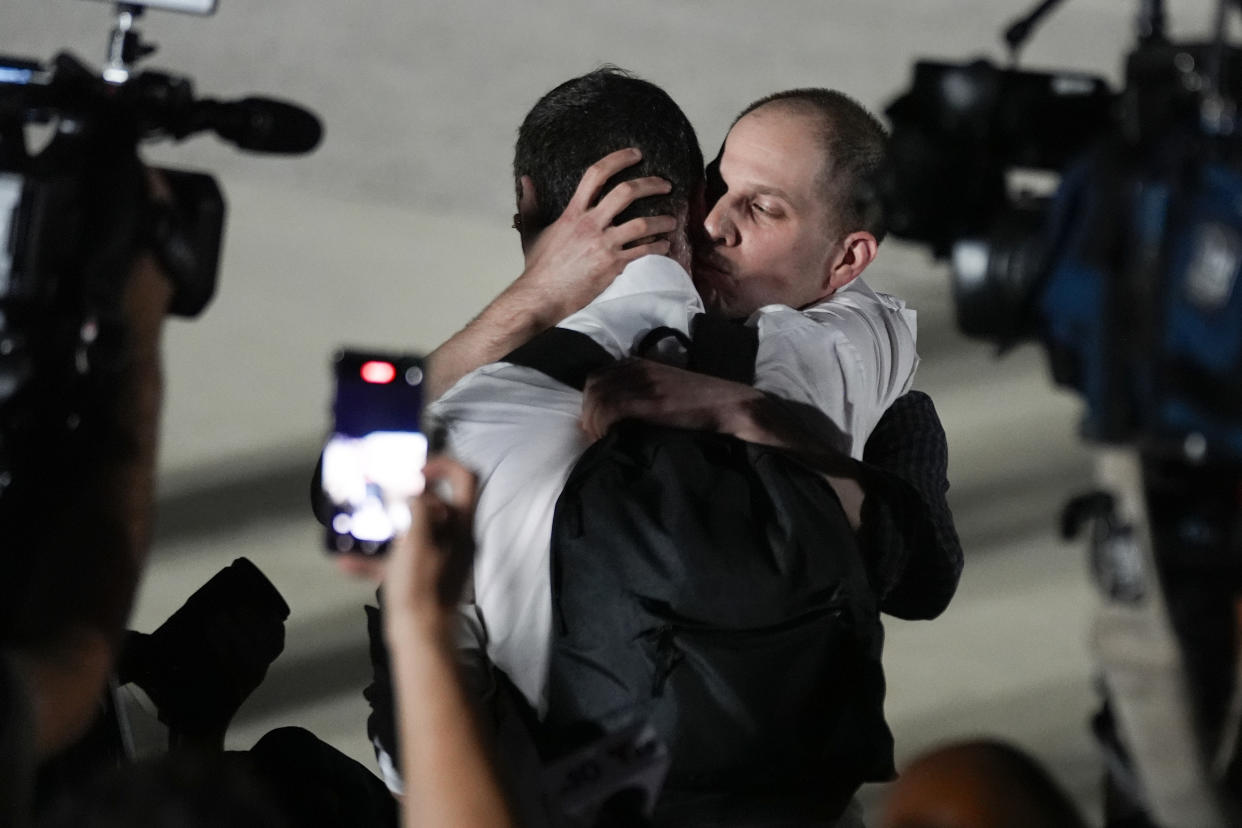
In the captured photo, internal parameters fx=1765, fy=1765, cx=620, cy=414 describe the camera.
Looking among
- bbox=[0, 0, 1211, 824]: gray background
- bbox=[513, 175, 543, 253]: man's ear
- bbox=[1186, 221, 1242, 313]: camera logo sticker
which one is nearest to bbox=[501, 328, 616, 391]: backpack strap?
bbox=[513, 175, 543, 253]: man's ear

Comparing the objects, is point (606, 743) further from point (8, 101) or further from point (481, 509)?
point (8, 101)

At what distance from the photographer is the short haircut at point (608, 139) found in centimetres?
163

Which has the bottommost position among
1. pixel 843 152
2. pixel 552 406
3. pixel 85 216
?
pixel 552 406

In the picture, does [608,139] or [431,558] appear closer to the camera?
[431,558]

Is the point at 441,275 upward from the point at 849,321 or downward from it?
downward

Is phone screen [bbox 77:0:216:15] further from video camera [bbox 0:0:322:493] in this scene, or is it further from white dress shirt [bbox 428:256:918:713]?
white dress shirt [bbox 428:256:918:713]

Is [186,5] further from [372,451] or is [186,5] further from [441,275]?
[441,275]

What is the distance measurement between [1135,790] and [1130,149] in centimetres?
40

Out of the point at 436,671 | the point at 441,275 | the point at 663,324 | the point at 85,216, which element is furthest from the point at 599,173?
the point at 441,275

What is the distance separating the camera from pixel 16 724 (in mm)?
1066

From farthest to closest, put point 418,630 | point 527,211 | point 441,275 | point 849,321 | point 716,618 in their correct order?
point 441,275 → point 527,211 → point 849,321 → point 716,618 → point 418,630

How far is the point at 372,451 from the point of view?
3.55ft

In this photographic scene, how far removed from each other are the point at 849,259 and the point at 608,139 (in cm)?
28

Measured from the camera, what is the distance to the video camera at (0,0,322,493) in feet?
3.76
